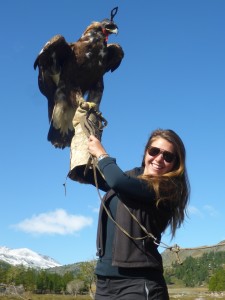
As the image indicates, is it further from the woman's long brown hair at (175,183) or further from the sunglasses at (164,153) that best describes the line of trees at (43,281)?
the sunglasses at (164,153)

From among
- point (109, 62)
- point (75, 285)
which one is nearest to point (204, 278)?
point (75, 285)

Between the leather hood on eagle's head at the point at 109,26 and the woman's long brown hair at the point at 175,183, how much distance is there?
8.73 feet

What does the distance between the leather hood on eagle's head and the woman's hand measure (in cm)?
284

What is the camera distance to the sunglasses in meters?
3.24

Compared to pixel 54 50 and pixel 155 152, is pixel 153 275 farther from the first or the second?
pixel 54 50

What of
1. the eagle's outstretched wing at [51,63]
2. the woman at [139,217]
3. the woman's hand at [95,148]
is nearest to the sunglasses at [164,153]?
the woman at [139,217]

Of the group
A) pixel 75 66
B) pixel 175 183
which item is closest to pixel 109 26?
pixel 75 66

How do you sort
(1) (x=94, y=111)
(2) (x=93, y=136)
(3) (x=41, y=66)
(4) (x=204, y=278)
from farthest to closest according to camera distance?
1. (4) (x=204, y=278)
2. (3) (x=41, y=66)
3. (1) (x=94, y=111)
4. (2) (x=93, y=136)

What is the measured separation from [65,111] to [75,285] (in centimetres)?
11102

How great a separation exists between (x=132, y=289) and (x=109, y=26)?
145 inches

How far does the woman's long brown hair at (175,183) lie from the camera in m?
3.12

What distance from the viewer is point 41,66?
5898mm

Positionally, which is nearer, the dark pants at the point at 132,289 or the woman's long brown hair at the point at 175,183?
the dark pants at the point at 132,289

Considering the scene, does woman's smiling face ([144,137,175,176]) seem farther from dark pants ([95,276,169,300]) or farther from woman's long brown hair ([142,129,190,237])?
dark pants ([95,276,169,300])
